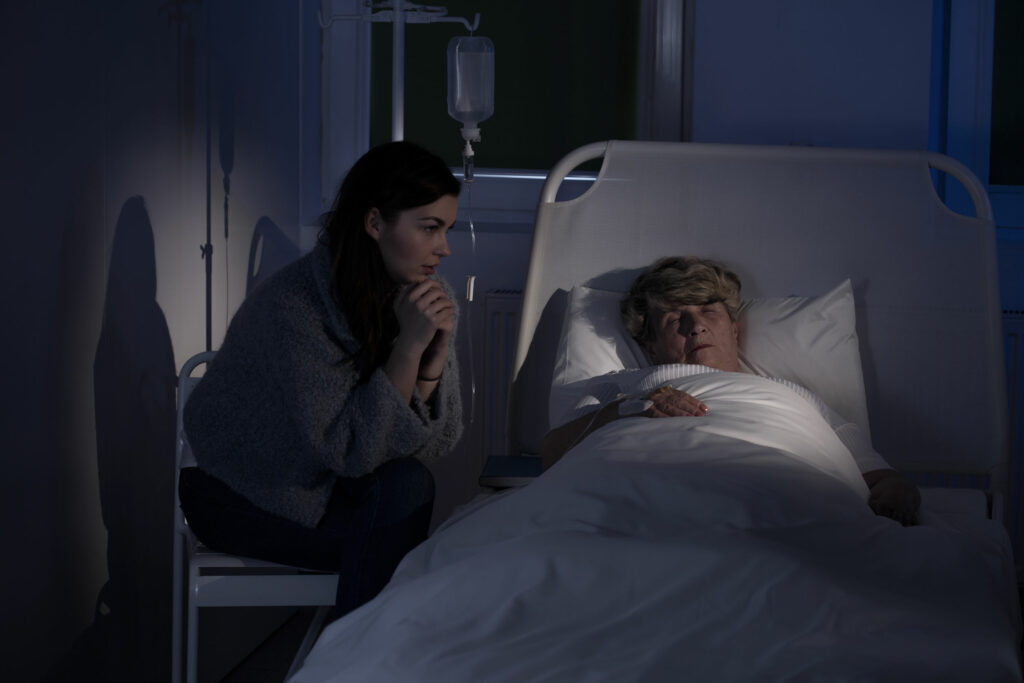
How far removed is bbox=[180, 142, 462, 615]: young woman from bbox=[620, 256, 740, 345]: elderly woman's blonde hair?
0.50 meters

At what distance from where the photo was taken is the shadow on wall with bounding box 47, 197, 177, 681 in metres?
1.53

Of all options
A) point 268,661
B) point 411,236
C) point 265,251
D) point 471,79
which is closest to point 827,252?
point 471,79

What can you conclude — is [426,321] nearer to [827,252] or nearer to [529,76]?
[827,252]

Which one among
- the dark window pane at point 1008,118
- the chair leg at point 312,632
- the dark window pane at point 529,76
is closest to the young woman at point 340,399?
the chair leg at point 312,632

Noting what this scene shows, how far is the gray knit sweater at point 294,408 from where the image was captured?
135cm

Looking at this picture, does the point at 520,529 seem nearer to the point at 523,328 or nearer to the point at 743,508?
the point at 743,508

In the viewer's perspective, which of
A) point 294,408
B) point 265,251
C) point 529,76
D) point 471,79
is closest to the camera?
point 294,408

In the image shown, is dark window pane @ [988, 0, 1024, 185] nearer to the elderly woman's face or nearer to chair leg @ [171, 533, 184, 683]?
the elderly woman's face

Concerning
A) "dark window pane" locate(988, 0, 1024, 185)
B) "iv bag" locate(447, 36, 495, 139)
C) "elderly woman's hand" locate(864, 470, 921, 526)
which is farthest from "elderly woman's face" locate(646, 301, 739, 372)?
A: "dark window pane" locate(988, 0, 1024, 185)

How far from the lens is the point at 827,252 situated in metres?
1.95

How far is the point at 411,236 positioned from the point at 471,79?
2.25ft

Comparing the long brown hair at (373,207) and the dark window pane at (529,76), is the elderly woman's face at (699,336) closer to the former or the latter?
the long brown hair at (373,207)

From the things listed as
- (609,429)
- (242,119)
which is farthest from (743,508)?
(242,119)

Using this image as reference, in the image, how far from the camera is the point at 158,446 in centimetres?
174
